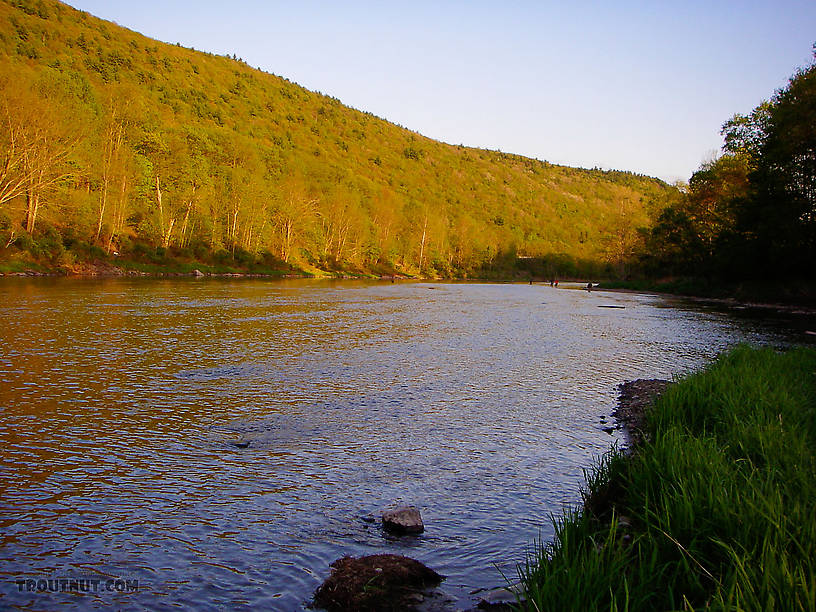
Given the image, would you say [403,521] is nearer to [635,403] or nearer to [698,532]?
[698,532]

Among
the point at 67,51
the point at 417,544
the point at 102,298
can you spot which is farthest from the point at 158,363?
the point at 67,51

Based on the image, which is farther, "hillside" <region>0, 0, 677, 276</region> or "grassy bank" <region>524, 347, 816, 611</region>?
"hillside" <region>0, 0, 677, 276</region>

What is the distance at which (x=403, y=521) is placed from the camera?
22.4 ft

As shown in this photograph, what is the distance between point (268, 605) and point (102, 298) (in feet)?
107

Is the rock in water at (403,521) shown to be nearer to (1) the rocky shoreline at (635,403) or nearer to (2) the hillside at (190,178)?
(1) the rocky shoreline at (635,403)

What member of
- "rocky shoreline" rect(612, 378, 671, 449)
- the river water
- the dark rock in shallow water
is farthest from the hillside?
the dark rock in shallow water

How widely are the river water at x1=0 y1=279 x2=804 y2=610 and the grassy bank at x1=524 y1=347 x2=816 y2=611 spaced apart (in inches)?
48.3

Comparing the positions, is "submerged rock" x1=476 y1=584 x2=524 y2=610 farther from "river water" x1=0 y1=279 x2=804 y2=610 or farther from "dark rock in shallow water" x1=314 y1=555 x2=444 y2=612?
"dark rock in shallow water" x1=314 y1=555 x2=444 y2=612

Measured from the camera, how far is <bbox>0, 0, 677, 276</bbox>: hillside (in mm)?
51250

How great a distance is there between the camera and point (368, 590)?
5211 millimetres

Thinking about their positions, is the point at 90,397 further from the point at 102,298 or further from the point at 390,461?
the point at 102,298

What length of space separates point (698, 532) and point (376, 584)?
9.69ft

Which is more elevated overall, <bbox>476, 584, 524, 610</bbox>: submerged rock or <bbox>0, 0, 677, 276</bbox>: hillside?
<bbox>0, 0, 677, 276</bbox>: hillside

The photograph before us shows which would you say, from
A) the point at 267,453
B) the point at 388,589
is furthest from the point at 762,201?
the point at 388,589
